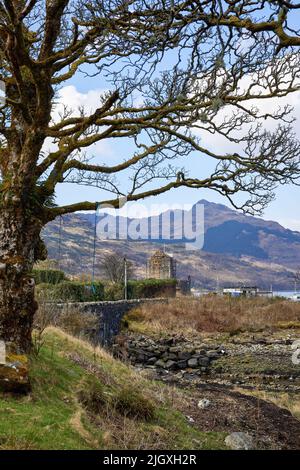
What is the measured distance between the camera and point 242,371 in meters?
20.6

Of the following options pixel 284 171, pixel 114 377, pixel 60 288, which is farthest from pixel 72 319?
pixel 284 171

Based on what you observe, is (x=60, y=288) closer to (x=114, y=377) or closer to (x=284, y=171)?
(x=114, y=377)

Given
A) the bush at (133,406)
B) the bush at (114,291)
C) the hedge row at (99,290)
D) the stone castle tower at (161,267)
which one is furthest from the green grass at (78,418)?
the stone castle tower at (161,267)

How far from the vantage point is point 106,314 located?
24.4 meters

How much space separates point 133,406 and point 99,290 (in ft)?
61.8

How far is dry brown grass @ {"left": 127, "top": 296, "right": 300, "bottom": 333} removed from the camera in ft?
97.6

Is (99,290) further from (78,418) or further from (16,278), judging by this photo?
(78,418)

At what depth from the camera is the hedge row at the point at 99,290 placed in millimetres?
18167

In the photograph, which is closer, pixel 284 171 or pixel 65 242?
pixel 284 171

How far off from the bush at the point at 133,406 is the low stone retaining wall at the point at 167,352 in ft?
40.8

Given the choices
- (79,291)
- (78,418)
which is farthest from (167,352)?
(78,418)

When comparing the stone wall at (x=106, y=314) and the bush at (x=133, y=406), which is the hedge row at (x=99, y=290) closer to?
the stone wall at (x=106, y=314)

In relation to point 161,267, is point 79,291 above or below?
below
